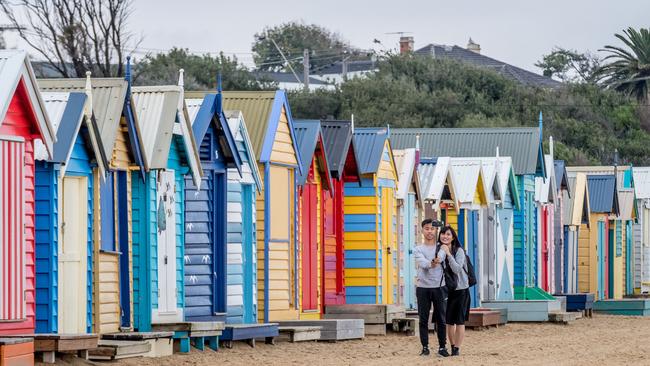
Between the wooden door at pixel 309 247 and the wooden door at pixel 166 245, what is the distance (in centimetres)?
546

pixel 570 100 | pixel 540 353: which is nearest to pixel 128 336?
pixel 540 353

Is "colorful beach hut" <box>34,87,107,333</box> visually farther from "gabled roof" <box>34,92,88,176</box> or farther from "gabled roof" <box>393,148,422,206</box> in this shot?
"gabled roof" <box>393,148,422,206</box>

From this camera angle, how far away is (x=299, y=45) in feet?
400

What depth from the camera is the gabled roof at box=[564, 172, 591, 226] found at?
45.5 meters

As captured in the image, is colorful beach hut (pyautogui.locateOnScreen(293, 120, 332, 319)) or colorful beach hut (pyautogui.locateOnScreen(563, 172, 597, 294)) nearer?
colorful beach hut (pyautogui.locateOnScreen(293, 120, 332, 319))

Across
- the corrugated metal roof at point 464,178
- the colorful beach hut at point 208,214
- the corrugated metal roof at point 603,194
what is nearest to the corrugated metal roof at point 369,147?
the corrugated metal roof at point 464,178

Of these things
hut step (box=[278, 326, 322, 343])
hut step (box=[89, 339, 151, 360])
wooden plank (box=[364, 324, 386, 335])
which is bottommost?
wooden plank (box=[364, 324, 386, 335])

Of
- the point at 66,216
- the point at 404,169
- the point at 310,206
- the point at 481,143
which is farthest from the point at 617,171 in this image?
the point at 66,216

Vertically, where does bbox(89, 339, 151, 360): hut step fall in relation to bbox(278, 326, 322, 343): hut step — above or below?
above

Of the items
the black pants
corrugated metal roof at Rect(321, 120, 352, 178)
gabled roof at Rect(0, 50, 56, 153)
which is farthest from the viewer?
corrugated metal roof at Rect(321, 120, 352, 178)

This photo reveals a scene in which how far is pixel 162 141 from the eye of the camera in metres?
21.7

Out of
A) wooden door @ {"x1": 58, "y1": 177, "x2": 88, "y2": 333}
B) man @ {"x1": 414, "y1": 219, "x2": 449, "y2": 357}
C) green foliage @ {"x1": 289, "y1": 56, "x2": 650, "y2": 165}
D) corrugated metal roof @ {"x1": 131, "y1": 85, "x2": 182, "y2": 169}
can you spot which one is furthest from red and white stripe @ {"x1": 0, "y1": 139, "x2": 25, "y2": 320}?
green foliage @ {"x1": 289, "y1": 56, "x2": 650, "y2": 165}

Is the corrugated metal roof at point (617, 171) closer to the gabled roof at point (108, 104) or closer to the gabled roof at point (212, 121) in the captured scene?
the gabled roof at point (212, 121)

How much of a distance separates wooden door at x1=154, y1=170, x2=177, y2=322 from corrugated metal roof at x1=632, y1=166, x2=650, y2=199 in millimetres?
34460
